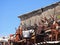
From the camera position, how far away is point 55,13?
64.5 ft

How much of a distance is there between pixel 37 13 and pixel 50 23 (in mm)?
3750

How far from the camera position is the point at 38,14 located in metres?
21.8

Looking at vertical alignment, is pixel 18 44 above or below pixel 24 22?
below

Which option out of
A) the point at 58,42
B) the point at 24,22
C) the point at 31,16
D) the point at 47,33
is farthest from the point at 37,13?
the point at 58,42

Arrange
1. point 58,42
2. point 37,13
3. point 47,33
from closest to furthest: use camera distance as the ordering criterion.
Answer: point 58,42, point 47,33, point 37,13

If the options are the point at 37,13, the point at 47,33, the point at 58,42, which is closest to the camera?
the point at 58,42

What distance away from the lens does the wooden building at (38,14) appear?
1966 centimetres

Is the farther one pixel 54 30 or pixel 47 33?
pixel 47 33

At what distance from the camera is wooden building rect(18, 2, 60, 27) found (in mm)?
19663

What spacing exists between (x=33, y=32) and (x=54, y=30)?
2959 mm

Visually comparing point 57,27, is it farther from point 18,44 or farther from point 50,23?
point 18,44

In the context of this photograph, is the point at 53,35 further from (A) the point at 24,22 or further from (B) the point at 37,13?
(A) the point at 24,22

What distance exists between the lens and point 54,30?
16.7 metres

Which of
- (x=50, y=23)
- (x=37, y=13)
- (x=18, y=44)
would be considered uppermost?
(x=37, y=13)
